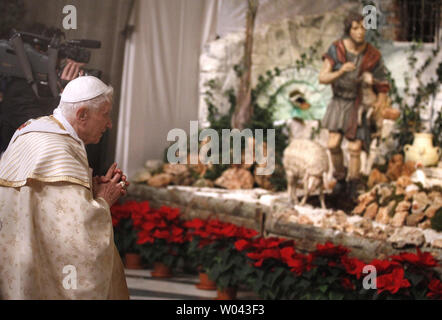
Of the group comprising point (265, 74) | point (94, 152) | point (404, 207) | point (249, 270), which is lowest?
point (249, 270)

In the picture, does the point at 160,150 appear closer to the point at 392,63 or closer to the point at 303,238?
the point at 303,238

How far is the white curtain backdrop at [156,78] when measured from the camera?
26.4 feet

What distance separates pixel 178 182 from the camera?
27.2ft

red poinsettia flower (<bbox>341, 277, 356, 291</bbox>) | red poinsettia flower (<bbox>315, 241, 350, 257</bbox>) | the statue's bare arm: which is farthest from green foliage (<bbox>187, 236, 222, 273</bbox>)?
the statue's bare arm

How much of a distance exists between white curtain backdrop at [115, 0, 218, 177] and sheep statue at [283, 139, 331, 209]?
6.91ft

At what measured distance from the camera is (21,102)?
3553 millimetres

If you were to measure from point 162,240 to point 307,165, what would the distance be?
180 cm

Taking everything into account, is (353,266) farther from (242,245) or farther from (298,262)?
(242,245)

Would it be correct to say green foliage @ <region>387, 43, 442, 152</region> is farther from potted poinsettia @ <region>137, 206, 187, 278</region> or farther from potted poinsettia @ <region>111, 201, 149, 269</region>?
potted poinsettia @ <region>111, 201, 149, 269</region>

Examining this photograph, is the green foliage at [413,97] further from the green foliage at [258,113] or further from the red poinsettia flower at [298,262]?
the red poinsettia flower at [298,262]

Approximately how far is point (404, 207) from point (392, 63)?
13.7 ft

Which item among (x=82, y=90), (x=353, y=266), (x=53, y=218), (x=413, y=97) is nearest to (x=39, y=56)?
(x=82, y=90)

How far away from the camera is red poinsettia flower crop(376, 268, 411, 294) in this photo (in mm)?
4641

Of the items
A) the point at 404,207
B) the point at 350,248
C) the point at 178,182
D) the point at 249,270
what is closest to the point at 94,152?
the point at 249,270
